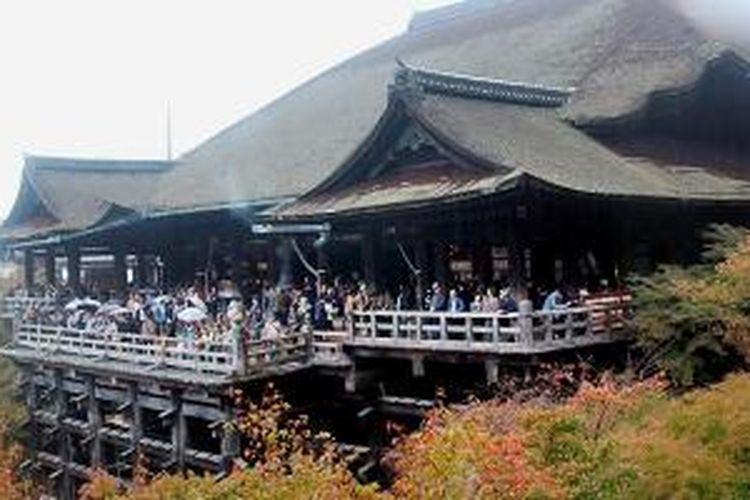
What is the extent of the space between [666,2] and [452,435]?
1999 centimetres

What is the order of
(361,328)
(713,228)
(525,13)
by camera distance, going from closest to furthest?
1. (361,328)
2. (713,228)
3. (525,13)

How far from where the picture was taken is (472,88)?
21.3 metres

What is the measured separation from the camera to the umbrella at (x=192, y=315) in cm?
2209

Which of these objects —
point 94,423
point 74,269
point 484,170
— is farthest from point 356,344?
point 74,269

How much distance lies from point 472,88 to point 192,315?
25.3 ft

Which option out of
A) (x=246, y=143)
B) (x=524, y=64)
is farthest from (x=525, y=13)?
(x=246, y=143)

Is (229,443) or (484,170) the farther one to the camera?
(229,443)

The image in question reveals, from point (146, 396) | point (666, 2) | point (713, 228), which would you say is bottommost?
point (146, 396)

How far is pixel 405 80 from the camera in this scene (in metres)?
19.6

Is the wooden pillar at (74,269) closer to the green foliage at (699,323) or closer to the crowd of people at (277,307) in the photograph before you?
the crowd of people at (277,307)

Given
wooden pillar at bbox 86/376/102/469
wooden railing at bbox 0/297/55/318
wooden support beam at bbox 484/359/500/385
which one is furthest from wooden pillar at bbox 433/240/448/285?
wooden railing at bbox 0/297/55/318

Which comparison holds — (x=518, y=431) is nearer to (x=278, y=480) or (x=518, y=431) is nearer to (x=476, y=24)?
(x=278, y=480)

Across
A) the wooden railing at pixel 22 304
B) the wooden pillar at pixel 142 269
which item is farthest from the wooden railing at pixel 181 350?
the wooden pillar at pixel 142 269

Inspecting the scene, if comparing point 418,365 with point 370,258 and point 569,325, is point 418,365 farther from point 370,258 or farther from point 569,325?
point 370,258
